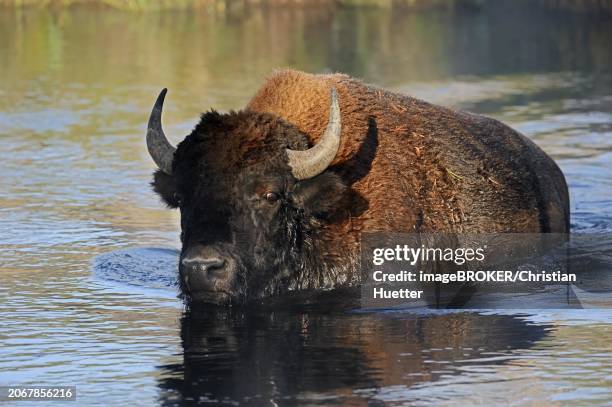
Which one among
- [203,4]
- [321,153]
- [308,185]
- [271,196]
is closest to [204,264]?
[271,196]

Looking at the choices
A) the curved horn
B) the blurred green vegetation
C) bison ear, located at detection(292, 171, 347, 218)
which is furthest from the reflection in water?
the blurred green vegetation

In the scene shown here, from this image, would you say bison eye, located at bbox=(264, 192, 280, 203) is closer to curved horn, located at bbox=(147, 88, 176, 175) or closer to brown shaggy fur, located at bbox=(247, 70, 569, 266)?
brown shaggy fur, located at bbox=(247, 70, 569, 266)

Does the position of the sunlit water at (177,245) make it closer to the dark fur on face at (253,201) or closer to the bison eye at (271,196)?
the dark fur on face at (253,201)

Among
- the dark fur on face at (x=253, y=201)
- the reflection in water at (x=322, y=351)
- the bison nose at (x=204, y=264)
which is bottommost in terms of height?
the reflection in water at (x=322, y=351)

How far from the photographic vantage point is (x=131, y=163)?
712 inches

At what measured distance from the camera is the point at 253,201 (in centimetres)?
1038

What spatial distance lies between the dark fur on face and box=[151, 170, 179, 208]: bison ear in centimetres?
5

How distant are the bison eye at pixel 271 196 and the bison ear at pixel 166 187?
720mm

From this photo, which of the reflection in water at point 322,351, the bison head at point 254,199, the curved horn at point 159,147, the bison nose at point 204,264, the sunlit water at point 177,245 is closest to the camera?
the reflection in water at point 322,351

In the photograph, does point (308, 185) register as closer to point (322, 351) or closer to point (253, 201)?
point (253, 201)

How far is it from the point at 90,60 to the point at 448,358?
22.7 m

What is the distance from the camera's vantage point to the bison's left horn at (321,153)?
10414 mm

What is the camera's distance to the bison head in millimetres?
10156

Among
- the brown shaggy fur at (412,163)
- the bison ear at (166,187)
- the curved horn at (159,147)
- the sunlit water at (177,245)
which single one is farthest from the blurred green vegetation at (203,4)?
the bison ear at (166,187)
